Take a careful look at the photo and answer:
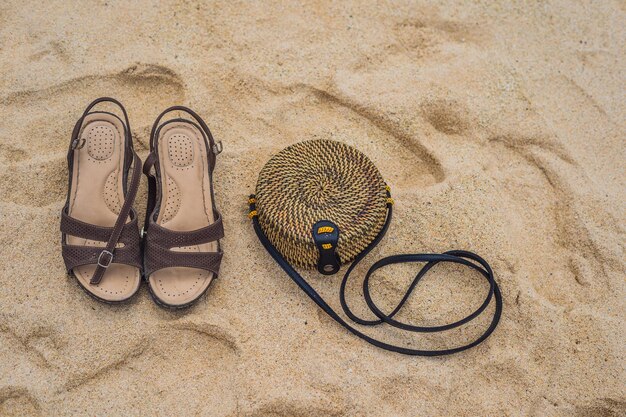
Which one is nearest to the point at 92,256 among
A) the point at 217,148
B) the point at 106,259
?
the point at 106,259

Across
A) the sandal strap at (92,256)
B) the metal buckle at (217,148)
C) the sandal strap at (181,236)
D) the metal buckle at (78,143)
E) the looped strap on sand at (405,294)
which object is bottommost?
the looped strap on sand at (405,294)

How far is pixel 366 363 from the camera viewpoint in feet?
5.62

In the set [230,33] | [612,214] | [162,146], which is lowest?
[612,214]

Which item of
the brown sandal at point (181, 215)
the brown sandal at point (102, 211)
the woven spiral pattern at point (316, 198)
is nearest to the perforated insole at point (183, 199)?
the brown sandal at point (181, 215)

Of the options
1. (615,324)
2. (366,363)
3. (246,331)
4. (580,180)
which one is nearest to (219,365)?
(246,331)

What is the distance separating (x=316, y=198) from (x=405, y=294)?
45cm

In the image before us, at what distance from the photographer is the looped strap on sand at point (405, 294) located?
1740mm

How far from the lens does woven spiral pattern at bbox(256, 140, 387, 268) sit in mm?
1738

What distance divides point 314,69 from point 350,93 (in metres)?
0.19

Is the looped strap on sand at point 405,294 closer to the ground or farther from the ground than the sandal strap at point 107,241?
closer to the ground

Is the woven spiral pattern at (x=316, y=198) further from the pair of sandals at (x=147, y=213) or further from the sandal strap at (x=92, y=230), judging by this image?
the sandal strap at (x=92, y=230)

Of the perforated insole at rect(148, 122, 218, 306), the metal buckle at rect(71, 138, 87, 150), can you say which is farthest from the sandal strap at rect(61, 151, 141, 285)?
the metal buckle at rect(71, 138, 87, 150)

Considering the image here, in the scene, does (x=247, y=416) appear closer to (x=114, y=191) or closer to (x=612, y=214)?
(x=114, y=191)

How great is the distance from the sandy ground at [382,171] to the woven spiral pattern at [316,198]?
0.53 ft
